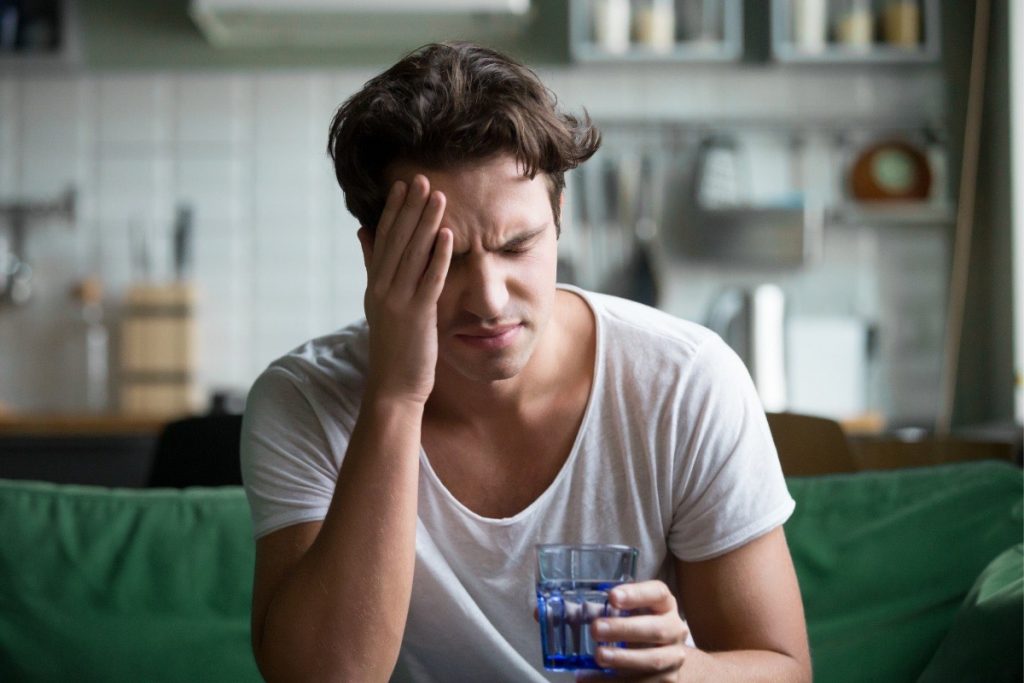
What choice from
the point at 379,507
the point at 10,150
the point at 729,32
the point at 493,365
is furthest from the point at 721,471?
the point at 10,150

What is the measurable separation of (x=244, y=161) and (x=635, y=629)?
11.5 ft

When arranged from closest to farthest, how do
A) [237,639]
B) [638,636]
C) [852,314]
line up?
[638,636] → [237,639] → [852,314]

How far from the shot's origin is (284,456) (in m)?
1.45

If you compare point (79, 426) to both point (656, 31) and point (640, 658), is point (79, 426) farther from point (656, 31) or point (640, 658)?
point (640, 658)

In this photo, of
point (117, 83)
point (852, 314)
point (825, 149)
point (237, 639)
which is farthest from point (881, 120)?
point (237, 639)

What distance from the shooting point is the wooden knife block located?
161 inches

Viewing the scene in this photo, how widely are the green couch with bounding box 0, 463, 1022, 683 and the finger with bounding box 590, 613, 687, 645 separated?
669mm

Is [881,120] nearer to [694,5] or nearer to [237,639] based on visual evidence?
[694,5]

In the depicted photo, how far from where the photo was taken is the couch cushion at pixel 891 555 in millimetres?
1692

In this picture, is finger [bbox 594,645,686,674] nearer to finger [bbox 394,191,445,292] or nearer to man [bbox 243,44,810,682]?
man [bbox 243,44,810,682]

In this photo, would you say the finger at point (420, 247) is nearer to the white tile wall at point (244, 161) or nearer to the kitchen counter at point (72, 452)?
the kitchen counter at point (72, 452)

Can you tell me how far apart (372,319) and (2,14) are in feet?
11.2

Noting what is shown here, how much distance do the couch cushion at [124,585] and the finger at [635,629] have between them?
2.72 ft

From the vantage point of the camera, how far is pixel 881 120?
4.32 meters
